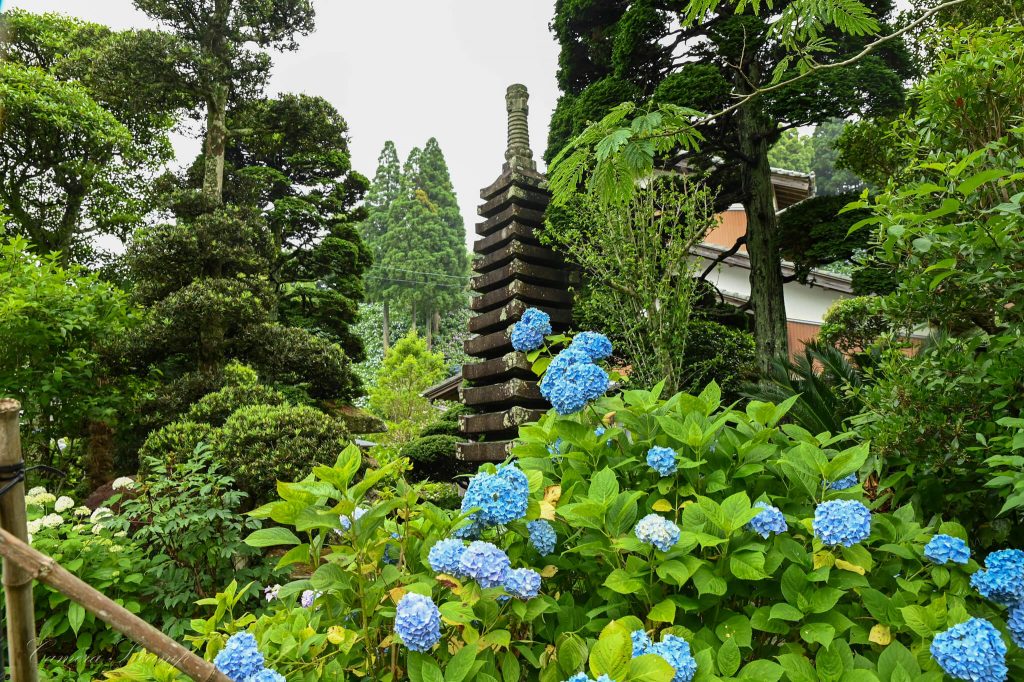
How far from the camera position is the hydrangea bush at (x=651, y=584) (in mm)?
1092

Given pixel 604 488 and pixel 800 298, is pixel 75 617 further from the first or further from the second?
pixel 800 298

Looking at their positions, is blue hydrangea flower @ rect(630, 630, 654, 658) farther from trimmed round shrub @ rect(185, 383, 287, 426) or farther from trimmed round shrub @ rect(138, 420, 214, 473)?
trimmed round shrub @ rect(185, 383, 287, 426)

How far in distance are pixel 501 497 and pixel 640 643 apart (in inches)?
14.0

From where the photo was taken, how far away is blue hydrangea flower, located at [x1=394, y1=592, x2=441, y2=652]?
1034 mm

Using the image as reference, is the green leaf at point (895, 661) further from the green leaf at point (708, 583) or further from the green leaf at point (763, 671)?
the green leaf at point (708, 583)

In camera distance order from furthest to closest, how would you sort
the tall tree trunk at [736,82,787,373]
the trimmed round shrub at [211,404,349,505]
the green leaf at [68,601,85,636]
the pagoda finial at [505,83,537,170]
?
the pagoda finial at [505,83,537,170] < the tall tree trunk at [736,82,787,373] < the trimmed round shrub at [211,404,349,505] < the green leaf at [68,601,85,636]

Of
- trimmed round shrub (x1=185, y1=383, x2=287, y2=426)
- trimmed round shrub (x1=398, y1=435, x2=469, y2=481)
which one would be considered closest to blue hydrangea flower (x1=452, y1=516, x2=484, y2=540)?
trimmed round shrub (x1=185, y1=383, x2=287, y2=426)

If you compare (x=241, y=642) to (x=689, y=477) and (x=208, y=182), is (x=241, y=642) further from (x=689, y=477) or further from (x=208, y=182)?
(x=208, y=182)

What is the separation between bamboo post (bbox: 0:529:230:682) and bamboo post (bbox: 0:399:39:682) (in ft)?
0.56

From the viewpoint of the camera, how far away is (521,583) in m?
1.13

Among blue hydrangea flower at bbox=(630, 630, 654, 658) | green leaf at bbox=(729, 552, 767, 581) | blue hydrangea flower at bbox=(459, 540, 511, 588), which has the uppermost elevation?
blue hydrangea flower at bbox=(459, 540, 511, 588)

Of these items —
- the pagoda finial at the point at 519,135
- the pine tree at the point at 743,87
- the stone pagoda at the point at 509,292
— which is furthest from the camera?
the pagoda finial at the point at 519,135

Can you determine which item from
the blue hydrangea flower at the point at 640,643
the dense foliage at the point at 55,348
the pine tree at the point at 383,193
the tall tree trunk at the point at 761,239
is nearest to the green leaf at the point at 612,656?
the blue hydrangea flower at the point at 640,643

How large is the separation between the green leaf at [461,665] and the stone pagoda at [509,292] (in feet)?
19.0
